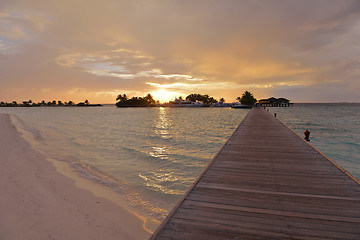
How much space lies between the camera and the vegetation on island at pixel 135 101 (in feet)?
609

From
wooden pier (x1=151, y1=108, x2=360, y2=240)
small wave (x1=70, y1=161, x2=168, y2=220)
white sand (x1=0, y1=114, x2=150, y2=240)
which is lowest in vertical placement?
small wave (x1=70, y1=161, x2=168, y2=220)

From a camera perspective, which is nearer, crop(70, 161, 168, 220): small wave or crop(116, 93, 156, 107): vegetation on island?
crop(70, 161, 168, 220): small wave

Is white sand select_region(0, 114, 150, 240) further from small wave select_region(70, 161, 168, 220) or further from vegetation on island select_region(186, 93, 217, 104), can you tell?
vegetation on island select_region(186, 93, 217, 104)

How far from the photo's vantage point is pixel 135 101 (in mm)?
185000

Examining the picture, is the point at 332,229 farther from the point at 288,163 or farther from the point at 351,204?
the point at 288,163

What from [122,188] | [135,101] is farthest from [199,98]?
[122,188]

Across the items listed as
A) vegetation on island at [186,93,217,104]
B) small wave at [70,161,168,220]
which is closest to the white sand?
small wave at [70,161,168,220]

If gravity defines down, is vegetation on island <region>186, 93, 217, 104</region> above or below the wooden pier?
above

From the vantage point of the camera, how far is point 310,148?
857 centimetres

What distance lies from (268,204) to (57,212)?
235 inches

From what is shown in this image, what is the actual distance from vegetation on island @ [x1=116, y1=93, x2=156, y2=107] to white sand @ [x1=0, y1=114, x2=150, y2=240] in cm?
18132

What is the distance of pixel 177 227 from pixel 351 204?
3686mm

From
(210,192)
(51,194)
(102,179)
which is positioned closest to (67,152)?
(102,179)

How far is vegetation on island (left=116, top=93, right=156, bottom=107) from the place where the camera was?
185750mm
